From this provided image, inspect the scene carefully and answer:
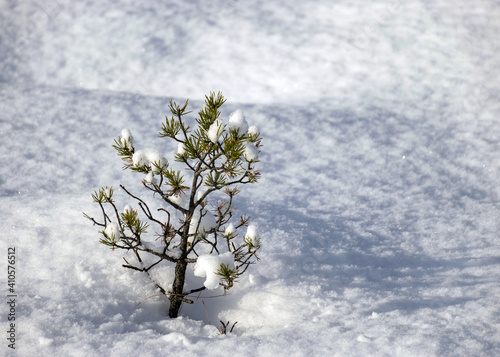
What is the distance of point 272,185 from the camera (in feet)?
12.9

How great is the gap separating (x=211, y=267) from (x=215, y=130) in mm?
677

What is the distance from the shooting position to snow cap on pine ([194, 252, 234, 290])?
6.45 feet

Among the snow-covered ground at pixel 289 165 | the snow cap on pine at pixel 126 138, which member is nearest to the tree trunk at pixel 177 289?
the snow-covered ground at pixel 289 165

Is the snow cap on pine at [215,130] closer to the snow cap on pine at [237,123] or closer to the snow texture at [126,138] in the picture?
the snow cap on pine at [237,123]

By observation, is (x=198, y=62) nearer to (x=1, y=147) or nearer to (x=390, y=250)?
(x=1, y=147)

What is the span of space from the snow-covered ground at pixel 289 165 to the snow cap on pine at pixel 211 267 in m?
0.32

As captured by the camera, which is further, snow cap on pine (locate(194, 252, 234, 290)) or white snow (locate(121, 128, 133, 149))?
white snow (locate(121, 128, 133, 149))

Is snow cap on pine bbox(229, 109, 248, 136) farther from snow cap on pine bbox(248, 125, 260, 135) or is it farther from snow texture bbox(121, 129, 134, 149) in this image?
snow texture bbox(121, 129, 134, 149)

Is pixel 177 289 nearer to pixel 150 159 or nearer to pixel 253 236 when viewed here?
pixel 253 236

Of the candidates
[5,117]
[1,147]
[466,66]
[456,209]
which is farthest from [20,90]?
[466,66]

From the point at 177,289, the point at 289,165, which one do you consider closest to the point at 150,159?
the point at 177,289

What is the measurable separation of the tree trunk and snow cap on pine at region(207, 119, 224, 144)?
0.75m

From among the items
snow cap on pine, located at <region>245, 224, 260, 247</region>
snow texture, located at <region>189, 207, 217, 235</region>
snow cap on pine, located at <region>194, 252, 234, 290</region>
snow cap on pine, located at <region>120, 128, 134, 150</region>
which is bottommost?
snow cap on pine, located at <region>194, 252, 234, 290</region>

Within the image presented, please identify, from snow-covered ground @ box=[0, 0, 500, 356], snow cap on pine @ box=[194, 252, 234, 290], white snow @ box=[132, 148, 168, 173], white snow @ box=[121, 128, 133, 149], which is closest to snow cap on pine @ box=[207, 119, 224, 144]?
white snow @ box=[132, 148, 168, 173]
